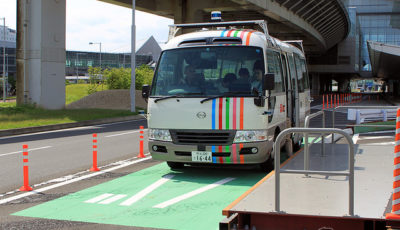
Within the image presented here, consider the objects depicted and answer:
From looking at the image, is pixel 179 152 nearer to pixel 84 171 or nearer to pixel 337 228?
pixel 84 171

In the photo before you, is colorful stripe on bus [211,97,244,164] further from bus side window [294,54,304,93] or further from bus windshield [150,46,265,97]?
bus side window [294,54,304,93]

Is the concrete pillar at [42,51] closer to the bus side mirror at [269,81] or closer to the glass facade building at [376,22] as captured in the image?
the bus side mirror at [269,81]

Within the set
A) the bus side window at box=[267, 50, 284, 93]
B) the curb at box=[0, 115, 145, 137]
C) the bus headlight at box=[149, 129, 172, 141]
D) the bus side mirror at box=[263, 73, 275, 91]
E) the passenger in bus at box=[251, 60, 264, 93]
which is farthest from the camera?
the curb at box=[0, 115, 145, 137]

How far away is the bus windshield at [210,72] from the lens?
878 cm

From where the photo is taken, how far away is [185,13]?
3681 cm

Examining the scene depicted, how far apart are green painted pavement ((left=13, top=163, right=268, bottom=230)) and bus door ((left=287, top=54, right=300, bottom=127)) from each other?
103 inches

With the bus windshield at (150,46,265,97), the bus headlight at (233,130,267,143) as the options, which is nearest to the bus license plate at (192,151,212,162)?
the bus headlight at (233,130,267,143)

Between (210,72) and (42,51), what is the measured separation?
67.6 ft

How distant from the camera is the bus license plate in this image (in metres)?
8.56

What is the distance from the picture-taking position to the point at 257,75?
8.82 meters

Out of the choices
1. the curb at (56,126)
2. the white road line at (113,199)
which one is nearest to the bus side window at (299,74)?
the white road line at (113,199)

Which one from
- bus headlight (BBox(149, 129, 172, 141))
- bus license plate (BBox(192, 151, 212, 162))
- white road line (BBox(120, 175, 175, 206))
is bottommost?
white road line (BBox(120, 175, 175, 206))

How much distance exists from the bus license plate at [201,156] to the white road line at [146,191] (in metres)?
0.75

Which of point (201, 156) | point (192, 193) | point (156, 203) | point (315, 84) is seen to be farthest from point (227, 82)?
point (315, 84)
